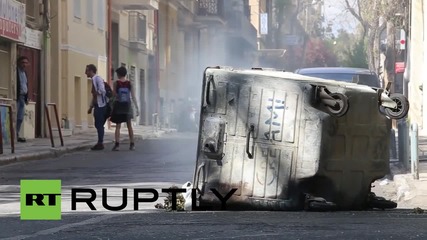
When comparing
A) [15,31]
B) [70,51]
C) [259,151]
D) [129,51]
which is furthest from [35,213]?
[129,51]

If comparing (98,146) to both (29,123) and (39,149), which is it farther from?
(29,123)

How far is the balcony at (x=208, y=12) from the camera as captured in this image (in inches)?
2507

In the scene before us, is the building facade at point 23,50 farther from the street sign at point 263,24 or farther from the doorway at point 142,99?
the street sign at point 263,24

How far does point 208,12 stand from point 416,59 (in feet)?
66.4

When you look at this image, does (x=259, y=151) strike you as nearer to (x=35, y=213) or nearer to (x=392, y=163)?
Answer: (x=35, y=213)

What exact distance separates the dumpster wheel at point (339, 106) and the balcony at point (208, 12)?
5254cm

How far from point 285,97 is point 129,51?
120 ft

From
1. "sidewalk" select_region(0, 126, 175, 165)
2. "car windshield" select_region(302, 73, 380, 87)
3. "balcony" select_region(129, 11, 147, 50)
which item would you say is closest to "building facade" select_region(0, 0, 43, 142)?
"sidewalk" select_region(0, 126, 175, 165)

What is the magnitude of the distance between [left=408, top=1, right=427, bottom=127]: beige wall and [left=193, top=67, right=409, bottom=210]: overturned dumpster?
31.5 m

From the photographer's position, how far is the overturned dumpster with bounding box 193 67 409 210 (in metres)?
11.2

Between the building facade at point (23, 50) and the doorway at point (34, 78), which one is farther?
the doorway at point (34, 78)

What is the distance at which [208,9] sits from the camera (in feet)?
209

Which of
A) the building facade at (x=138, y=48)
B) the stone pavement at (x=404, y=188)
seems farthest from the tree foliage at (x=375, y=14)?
the stone pavement at (x=404, y=188)

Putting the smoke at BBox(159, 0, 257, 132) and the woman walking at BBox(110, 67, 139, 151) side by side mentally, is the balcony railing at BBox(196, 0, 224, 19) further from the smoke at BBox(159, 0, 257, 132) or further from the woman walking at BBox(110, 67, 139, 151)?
the woman walking at BBox(110, 67, 139, 151)
